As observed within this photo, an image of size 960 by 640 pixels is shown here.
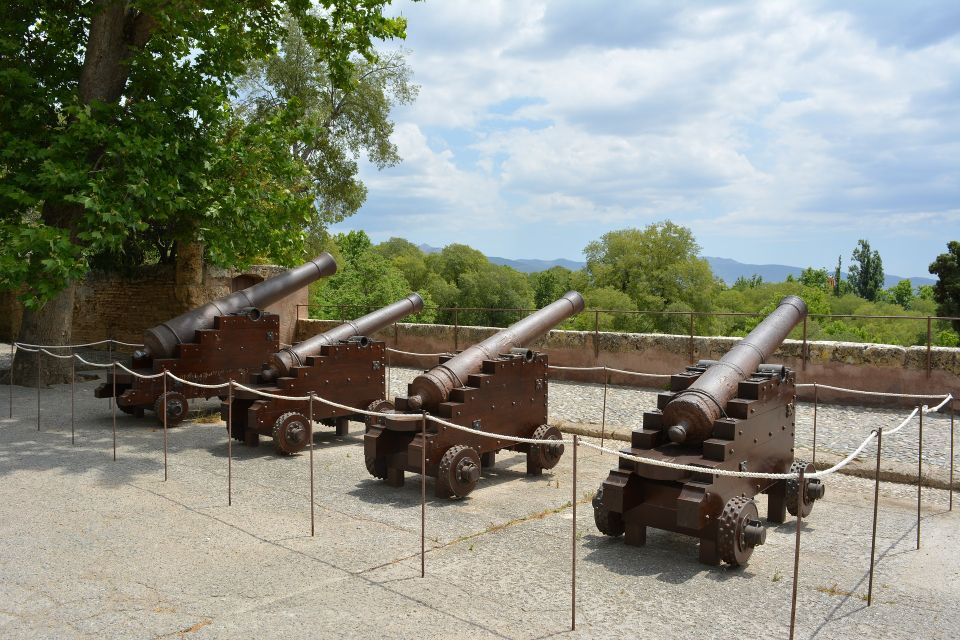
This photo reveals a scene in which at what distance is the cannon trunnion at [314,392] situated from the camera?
298 inches

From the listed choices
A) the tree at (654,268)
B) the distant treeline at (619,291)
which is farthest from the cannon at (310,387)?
the tree at (654,268)

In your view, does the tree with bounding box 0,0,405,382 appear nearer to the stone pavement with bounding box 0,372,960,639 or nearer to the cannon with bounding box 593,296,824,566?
the stone pavement with bounding box 0,372,960,639

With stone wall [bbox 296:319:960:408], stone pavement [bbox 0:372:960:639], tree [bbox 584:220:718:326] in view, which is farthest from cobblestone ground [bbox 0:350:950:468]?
tree [bbox 584:220:718:326]

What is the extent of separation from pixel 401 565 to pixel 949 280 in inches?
1226

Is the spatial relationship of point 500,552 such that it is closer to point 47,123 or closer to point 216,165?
point 216,165

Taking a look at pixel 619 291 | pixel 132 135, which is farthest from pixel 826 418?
pixel 619 291

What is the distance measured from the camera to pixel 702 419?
479cm

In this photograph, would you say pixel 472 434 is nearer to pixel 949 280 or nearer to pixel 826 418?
pixel 826 418

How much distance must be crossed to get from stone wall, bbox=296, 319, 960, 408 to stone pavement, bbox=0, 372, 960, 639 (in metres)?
4.13

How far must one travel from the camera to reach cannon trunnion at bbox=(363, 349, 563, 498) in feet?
19.4

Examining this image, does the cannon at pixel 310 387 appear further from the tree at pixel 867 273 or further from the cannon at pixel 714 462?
the tree at pixel 867 273

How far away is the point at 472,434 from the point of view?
248 inches

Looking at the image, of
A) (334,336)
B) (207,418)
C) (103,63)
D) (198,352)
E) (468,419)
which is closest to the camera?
(468,419)

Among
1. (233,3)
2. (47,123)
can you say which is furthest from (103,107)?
(233,3)
